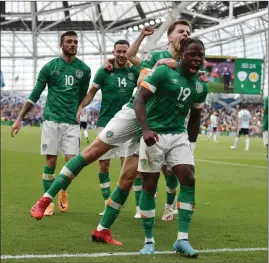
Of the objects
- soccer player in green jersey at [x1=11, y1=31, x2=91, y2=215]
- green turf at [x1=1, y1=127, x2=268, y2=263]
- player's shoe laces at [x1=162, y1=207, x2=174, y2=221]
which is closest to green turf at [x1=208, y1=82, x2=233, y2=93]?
green turf at [x1=1, y1=127, x2=268, y2=263]

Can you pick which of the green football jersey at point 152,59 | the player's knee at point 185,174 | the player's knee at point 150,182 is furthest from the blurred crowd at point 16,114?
the player's knee at point 185,174

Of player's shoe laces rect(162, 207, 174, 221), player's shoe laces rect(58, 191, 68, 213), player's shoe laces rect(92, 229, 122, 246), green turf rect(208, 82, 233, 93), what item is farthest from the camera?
green turf rect(208, 82, 233, 93)

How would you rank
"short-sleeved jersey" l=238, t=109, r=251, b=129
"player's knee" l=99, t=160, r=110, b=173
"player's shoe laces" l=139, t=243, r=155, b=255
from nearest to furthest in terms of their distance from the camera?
1. "player's shoe laces" l=139, t=243, r=155, b=255
2. "player's knee" l=99, t=160, r=110, b=173
3. "short-sleeved jersey" l=238, t=109, r=251, b=129

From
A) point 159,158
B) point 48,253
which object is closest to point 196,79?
point 159,158

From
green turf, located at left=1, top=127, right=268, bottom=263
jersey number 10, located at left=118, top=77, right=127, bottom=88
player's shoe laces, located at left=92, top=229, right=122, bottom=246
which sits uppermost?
jersey number 10, located at left=118, top=77, right=127, bottom=88

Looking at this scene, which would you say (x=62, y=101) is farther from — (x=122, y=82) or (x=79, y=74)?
(x=122, y=82)

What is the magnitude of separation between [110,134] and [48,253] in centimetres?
122

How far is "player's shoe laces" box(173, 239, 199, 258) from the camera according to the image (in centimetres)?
497

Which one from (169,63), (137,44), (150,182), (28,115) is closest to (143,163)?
(150,182)

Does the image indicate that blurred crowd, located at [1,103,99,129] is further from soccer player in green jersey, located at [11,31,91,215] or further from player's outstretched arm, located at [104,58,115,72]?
player's outstretched arm, located at [104,58,115,72]

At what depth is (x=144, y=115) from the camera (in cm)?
489

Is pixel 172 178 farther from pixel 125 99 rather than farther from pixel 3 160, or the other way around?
pixel 3 160

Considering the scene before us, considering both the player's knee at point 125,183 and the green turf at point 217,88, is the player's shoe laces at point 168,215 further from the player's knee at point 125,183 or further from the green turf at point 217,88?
the green turf at point 217,88

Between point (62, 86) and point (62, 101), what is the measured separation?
19 centimetres
